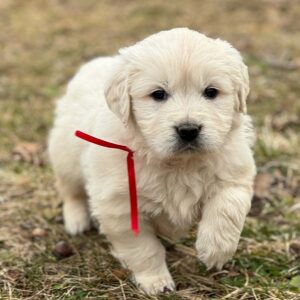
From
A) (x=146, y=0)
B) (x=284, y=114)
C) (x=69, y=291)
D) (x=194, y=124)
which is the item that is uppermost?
(x=146, y=0)

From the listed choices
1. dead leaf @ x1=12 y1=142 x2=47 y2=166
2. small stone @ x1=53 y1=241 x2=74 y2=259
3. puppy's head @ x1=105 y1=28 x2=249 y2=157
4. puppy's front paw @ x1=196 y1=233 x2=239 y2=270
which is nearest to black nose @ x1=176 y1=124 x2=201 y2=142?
puppy's head @ x1=105 y1=28 x2=249 y2=157

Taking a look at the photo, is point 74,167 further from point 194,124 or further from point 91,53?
point 91,53

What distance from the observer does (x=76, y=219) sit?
184 inches

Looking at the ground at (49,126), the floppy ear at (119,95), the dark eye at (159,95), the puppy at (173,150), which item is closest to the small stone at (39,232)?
the ground at (49,126)

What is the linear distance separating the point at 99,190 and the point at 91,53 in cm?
606

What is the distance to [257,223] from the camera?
4590mm

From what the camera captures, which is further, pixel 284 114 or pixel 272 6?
pixel 272 6

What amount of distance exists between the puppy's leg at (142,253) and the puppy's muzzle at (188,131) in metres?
0.71

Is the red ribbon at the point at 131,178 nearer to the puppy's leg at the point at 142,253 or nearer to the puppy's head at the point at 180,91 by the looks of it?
the puppy's leg at the point at 142,253

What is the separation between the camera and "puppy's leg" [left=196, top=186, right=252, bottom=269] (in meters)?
3.48

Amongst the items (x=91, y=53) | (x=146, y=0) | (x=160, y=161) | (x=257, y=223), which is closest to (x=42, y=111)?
(x=91, y=53)

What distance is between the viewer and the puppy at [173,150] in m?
3.30

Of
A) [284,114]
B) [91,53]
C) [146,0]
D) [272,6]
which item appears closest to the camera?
[284,114]

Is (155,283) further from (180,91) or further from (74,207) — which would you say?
(74,207)
